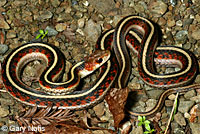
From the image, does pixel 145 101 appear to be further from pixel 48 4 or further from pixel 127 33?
pixel 48 4

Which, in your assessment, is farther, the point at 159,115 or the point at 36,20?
the point at 36,20

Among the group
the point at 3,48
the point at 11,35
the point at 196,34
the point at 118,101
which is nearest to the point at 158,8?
the point at 196,34

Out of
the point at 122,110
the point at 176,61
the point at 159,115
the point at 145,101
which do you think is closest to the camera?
the point at 122,110

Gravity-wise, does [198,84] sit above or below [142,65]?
below

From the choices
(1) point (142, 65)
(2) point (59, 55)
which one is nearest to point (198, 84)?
(1) point (142, 65)

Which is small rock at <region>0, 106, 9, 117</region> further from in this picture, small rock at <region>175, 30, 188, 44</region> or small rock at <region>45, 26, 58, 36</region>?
small rock at <region>175, 30, 188, 44</region>

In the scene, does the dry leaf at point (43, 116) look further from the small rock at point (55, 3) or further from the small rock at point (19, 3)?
the small rock at point (19, 3)

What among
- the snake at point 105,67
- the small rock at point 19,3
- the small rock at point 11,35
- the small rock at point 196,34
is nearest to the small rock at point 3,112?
the snake at point 105,67

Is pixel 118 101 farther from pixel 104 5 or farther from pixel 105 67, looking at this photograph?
pixel 104 5
